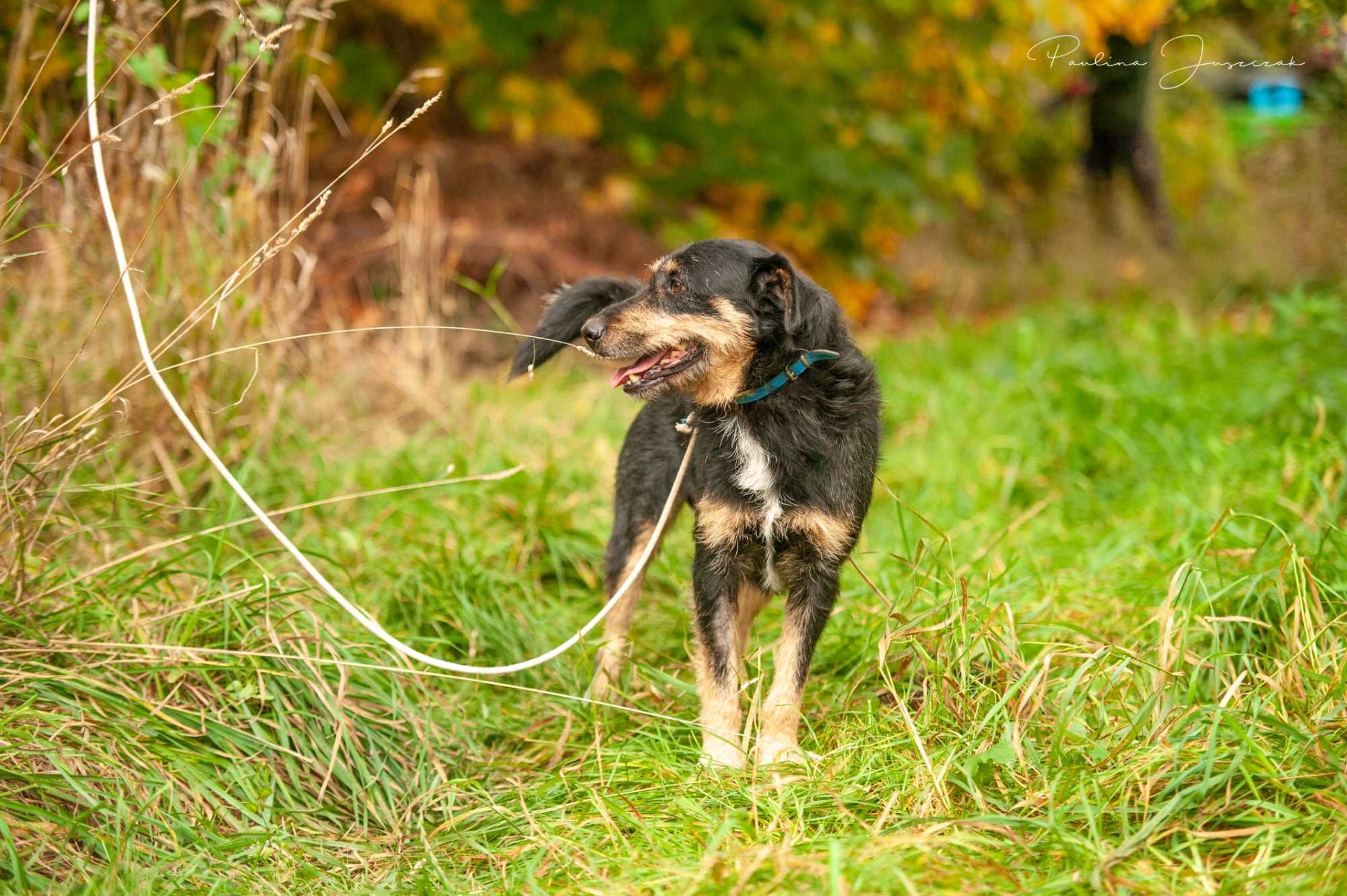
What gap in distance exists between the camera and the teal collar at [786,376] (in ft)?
11.6

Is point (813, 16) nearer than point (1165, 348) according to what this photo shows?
No

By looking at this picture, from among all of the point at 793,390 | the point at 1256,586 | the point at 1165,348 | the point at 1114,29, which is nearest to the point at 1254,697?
the point at 1256,586

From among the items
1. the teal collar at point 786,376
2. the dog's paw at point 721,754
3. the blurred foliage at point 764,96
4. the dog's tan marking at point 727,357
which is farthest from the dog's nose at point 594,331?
the blurred foliage at point 764,96

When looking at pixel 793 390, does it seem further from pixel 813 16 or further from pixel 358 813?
pixel 813 16

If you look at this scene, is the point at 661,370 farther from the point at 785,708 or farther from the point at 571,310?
the point at 785,708

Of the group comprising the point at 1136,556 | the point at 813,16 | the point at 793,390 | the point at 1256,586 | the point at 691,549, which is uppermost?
the point at 813,16

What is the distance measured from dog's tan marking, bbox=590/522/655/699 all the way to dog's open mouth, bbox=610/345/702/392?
26.3 inches

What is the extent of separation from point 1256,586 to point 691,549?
2.32 meters

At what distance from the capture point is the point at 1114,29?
8.42 m

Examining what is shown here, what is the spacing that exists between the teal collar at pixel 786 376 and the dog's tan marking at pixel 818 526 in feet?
1.18

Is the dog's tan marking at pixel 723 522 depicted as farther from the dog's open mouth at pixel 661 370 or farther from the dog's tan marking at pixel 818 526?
the dog's open mouth at pixel 661 370

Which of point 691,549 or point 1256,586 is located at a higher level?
point 1256,586

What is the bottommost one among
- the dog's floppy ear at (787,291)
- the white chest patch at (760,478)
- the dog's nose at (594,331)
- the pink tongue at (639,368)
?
the white chest patch at (760,478)

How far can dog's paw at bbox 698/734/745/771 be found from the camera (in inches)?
131
